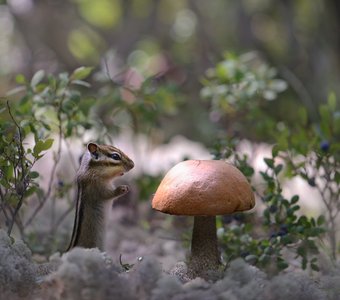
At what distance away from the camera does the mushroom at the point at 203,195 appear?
7.23 feet

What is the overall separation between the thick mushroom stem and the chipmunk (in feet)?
1.13

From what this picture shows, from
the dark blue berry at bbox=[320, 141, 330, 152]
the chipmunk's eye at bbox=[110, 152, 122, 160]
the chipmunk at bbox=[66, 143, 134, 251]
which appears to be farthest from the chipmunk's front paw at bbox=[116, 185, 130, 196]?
the dark blue berry at bbox=[320, 141, 330, 152]

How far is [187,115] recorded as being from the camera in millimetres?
7938

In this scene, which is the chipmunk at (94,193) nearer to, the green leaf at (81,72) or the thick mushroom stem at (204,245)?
the thick mushroom stem at (204,245)

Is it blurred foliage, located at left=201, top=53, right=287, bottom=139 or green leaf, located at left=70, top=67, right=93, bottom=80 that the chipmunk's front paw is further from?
blurred foliage, located at left=201, top=53, right=287, bottom=139

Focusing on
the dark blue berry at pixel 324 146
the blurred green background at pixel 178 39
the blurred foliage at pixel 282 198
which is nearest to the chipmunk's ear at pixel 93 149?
the blurred foliage at pixel 282 198

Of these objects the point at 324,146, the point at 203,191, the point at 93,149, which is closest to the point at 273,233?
the point at 324,146

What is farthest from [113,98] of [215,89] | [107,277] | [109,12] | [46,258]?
[109,12]

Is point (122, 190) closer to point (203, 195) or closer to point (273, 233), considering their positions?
point (203, 195)

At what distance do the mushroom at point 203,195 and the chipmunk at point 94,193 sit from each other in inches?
9.2

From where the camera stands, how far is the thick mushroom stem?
242 cm

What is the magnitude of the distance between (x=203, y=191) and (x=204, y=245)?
0.34 m

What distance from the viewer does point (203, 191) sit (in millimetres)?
2211

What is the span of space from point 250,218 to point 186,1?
751 centimetres
